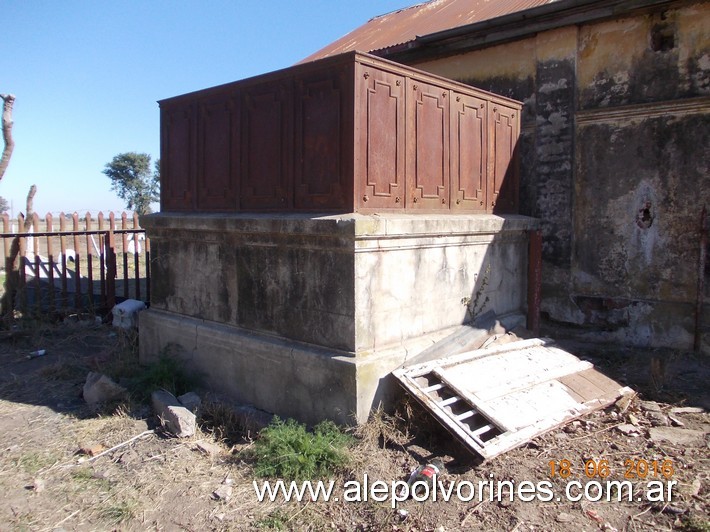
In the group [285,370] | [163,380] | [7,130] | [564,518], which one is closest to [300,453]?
[285,370]

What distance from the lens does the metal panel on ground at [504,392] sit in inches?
178

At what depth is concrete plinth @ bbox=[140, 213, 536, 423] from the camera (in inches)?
196

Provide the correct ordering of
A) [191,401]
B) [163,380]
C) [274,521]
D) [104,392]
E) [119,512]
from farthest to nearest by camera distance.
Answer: [163,380]
[104,392]
[191,401]
[119,512]
[274,521]

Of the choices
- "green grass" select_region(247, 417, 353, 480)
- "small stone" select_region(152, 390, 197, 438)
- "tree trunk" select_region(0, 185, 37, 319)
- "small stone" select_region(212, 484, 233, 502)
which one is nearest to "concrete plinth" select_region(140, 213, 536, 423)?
"green grass" select_region(247, 417, 353, 480)

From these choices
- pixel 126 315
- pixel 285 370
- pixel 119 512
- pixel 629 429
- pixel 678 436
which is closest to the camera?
pixel 119 512

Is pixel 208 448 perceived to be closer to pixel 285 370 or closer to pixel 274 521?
pixel 285 370

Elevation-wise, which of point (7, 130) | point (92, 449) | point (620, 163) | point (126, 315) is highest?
point (7, 130)

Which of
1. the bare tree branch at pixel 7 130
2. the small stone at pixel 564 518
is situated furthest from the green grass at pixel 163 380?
the bare tree branch at pixel 7 130

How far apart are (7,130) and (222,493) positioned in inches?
395

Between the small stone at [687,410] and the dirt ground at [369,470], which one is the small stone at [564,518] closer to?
the dirt ground at [369,470]

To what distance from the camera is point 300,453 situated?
4469 mm

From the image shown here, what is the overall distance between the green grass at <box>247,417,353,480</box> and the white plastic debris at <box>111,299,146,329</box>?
450cm

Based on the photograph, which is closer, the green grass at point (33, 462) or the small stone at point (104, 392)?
the green grass at point (33, 462)

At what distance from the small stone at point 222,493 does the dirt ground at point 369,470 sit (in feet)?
0.06
